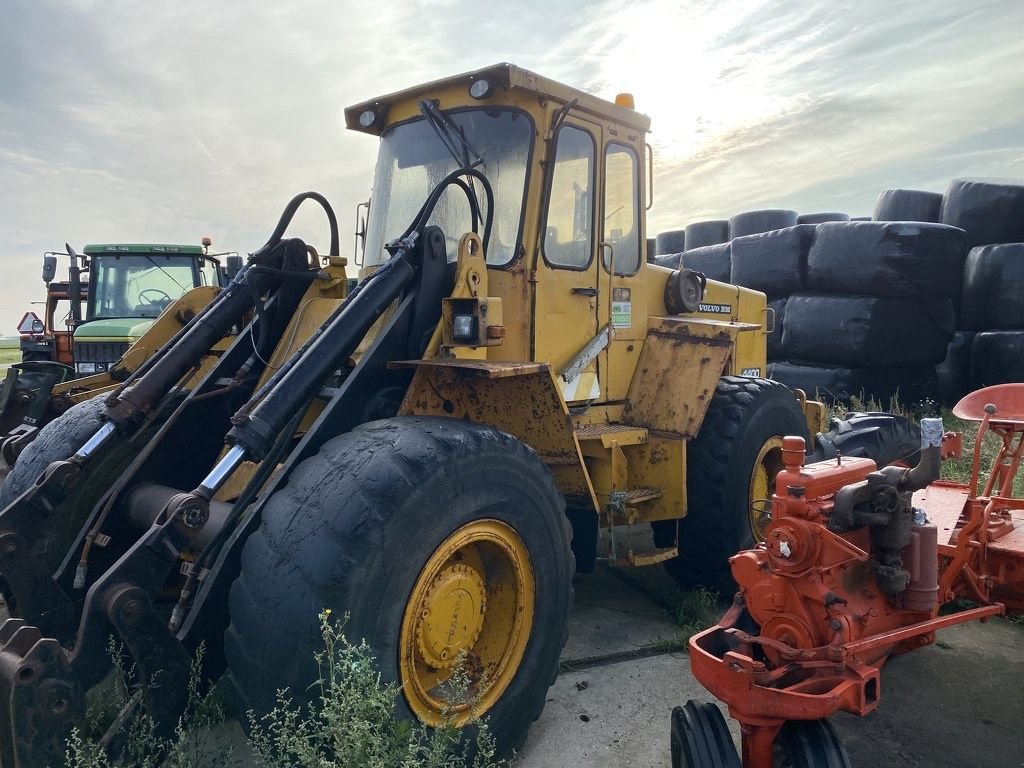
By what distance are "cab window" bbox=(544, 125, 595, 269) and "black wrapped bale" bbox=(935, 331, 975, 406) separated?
658 centimetres

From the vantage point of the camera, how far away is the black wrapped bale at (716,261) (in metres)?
10.1

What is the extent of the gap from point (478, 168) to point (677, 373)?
1.72m

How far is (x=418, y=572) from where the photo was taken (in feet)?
8.81

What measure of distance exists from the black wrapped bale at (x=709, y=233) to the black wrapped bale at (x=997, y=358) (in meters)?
4.31

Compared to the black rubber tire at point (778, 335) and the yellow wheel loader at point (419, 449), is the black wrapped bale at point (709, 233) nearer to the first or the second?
the black rubber tire at point (778, 335)

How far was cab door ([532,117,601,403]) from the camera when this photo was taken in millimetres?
3951

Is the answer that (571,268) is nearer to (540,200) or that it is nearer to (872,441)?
(540,200)

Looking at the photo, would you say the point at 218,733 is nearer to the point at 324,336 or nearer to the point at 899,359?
the point at 324,336

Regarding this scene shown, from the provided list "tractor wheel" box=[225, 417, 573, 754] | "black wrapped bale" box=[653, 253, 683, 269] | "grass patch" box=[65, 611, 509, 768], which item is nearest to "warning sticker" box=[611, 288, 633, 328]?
"tractor wheel" box=[225, 417, 573, 754]

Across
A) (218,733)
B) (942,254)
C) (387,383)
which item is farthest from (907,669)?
(942,254)

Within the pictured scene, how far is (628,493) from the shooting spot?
4410 millimetres

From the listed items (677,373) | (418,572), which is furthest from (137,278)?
(418,572)

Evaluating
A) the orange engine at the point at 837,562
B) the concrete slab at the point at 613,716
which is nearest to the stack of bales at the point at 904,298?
the concrete slab at the point at 613,716

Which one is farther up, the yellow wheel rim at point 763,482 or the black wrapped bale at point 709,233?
the black wrapped bale at point 709,233
